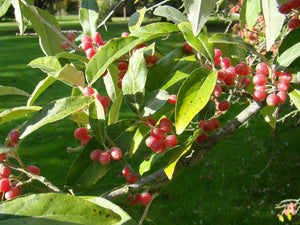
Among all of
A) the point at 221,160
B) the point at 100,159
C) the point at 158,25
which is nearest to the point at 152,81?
the point at 158,25

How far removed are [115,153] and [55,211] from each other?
249 millimetres

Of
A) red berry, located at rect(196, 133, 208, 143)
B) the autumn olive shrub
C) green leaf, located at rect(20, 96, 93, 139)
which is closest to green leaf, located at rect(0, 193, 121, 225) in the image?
the autumn olive shrub

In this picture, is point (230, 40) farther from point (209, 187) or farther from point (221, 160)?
point (221, 160)

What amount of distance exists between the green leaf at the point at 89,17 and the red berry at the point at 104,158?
41 centimetres

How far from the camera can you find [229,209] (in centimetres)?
338

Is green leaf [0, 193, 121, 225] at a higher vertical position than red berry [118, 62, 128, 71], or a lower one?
lower

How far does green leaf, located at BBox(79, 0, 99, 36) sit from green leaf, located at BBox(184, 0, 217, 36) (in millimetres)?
381

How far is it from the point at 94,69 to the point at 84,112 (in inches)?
6.7

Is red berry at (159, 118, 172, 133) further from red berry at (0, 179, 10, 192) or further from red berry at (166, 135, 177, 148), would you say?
red berry at (0, 179, 10, 192)

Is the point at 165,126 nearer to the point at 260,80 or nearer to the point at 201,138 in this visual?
the point at 201,138

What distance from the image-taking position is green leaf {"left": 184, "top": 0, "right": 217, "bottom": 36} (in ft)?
2.25

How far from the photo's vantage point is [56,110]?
0.68 meters

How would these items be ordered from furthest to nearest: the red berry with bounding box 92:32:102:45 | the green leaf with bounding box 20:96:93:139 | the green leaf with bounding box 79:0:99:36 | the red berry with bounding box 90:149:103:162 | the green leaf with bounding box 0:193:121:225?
1. the green leaf with bounding box 79:0:99:36
2. the red berry with bounding box 92:32:102:45
3. the red berry with bounding box 90:149:103:162
4. the green leaf with bounding box 20:96:93:139
5. the green leaf with bounding box 0:193:121:225

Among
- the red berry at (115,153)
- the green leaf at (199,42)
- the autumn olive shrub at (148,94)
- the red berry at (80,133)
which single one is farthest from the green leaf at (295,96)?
the red berry at (80,133)
